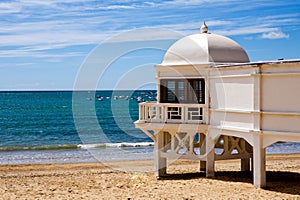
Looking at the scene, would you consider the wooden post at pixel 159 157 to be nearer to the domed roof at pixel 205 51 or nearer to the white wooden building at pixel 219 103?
the white wooden building at pixel 219 103

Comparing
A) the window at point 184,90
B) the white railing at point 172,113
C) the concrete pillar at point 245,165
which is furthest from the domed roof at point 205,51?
the concrete pillar at point 245,165

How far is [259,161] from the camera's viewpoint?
16.2 m

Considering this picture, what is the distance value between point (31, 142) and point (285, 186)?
3350 centimetres

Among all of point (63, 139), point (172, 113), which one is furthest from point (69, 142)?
point (172, 113)

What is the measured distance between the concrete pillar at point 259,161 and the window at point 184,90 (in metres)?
3.57

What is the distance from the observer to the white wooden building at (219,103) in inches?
599

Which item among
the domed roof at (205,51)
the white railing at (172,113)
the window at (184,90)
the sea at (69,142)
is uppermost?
the domed roof at (205,51)

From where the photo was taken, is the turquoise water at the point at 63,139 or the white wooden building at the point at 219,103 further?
the turquoise water at the point at 63,139

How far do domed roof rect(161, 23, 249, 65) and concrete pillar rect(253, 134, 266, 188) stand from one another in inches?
153

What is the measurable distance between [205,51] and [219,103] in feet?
6.95

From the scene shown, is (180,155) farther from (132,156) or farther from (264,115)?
(132,156)

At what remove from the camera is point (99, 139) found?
165 feet

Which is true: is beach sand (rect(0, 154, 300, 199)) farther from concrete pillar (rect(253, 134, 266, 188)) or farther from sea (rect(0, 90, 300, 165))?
sea (rect(0, 90, 300, 165))

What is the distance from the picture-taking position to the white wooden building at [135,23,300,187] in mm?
15219
